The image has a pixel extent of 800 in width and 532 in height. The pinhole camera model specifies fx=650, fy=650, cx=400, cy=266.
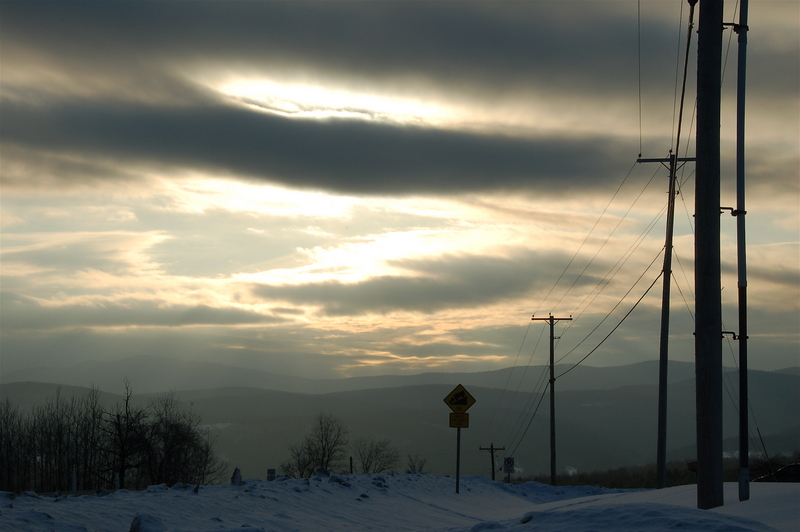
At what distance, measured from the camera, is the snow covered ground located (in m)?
9.53

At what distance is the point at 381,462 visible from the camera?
74875 millimetres

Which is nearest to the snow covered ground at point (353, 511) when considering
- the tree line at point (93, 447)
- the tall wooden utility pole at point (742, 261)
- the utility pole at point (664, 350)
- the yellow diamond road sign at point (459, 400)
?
the tall wooden utility pole at point (742, 261)

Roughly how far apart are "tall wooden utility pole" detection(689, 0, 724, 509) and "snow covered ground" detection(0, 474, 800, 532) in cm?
68

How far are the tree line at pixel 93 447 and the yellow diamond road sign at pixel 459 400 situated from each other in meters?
26.8

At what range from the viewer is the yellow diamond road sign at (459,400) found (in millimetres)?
25859

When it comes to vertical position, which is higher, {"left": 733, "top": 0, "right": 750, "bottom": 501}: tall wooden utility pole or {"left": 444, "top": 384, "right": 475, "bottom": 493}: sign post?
{"left": 733, "top": 0, "right": 750, "bottom": 501}: tall wooden utility pole

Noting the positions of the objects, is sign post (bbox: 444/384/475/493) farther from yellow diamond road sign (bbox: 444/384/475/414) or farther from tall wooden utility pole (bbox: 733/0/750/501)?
tall wooden utility pole (bbox: 733/0/750/501)

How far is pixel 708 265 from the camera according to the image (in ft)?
37.0

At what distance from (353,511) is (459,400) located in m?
9.16

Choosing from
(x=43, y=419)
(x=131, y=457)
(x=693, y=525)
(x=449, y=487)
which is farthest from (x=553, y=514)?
(x=43, y=419)

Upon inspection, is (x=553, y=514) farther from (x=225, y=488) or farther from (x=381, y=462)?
(x=381, y=462)

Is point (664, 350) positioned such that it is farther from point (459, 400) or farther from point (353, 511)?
point (353, 511)

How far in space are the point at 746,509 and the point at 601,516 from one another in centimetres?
238

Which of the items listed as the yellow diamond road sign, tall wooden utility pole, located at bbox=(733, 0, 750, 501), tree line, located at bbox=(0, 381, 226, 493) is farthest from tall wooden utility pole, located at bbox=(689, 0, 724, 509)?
tree line, located at bbox=(0, 381, 226, 493)
